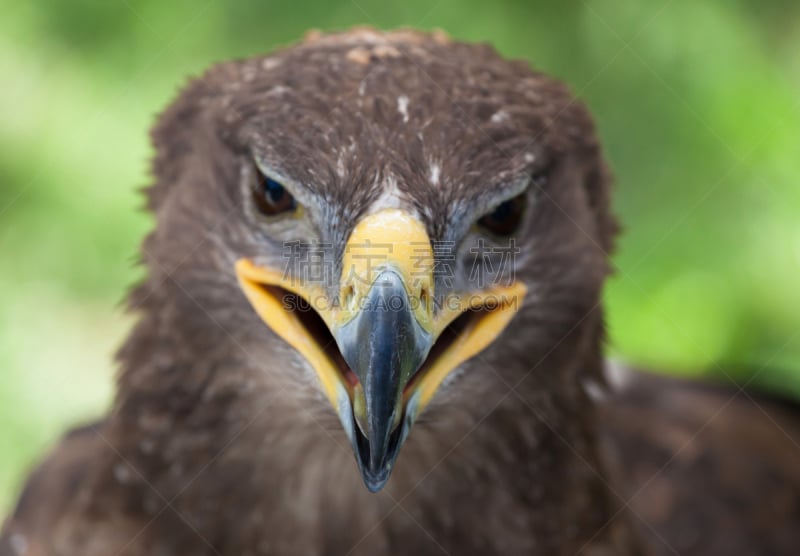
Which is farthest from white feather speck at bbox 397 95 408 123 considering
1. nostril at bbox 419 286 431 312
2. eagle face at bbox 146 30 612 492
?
nostril at bbox 419 286 431 312

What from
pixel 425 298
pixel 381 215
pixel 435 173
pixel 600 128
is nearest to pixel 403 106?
pixel 435 173

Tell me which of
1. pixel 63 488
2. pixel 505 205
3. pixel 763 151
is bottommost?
pixel 63 488

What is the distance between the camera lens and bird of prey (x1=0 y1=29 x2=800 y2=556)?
2.06 m

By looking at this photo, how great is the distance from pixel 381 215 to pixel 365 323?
0.69 feet

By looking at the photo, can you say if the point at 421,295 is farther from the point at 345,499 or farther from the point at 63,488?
the point at 63,488

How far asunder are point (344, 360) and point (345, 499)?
50 cm

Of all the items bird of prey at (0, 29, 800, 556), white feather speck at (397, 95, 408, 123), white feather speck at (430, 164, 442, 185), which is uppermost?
white feather speck at (397, 95, 408, 123)

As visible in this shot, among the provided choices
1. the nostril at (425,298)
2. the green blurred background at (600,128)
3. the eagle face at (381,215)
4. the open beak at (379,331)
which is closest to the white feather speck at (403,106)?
the eagle face at (381,215)

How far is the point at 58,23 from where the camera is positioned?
17.1ft

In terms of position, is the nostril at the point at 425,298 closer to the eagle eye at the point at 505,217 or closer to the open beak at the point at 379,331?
the open beak at the point at 379,331

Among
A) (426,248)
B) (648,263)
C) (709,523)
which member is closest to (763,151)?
(648,263)

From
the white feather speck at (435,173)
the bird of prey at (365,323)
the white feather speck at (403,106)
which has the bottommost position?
the bird of prey at (365,323)

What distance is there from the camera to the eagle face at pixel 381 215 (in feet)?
6.48

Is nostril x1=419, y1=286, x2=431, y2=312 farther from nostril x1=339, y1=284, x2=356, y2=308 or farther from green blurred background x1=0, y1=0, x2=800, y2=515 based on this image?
green blurred background x1=0, y1=0, x2=800, y2=515
